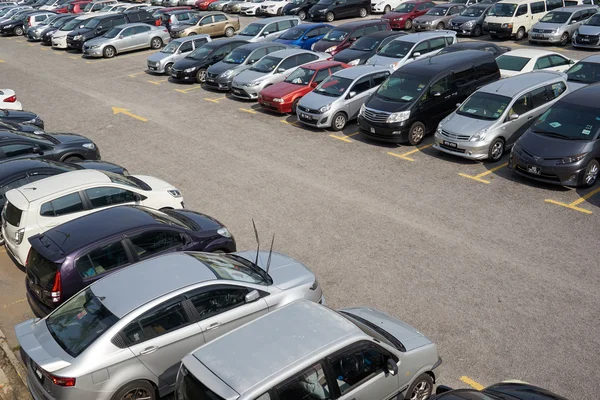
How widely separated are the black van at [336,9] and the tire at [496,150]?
2180cm

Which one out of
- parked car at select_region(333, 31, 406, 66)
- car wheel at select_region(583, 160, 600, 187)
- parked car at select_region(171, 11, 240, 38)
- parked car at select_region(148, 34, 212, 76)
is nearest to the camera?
car wheel at select_region(583, 160, 600, 187)

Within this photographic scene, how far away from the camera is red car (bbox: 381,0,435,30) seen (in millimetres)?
31625

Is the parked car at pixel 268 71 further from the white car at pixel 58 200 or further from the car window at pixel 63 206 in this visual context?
the car window at pixel 63 206

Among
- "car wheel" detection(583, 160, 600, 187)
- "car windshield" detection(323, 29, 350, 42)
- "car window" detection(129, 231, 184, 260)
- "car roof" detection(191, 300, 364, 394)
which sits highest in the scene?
"car windshield" detection(323, 29, 350, 42)

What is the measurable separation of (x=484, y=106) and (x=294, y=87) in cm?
671

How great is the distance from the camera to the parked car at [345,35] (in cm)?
2517

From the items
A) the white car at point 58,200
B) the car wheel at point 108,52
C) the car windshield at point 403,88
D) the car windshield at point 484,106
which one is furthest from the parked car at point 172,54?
the white car at point 58,200

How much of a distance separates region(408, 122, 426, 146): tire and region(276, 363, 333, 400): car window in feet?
37.1

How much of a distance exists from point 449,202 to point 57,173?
825 cm

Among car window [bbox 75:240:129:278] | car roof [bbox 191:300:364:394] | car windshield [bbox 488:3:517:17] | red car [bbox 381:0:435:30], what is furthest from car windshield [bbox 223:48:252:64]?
car roof [bbox 191:300:364:394]

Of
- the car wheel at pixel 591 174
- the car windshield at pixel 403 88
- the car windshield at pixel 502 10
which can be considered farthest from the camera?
the car windshield at pixel 502 10

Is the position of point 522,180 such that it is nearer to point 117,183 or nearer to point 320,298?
point 320,298

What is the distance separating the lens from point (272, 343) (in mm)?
6320

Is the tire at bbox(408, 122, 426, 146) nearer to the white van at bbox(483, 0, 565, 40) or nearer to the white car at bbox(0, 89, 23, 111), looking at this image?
the white car at bbox(0, 89, 23, 111)
